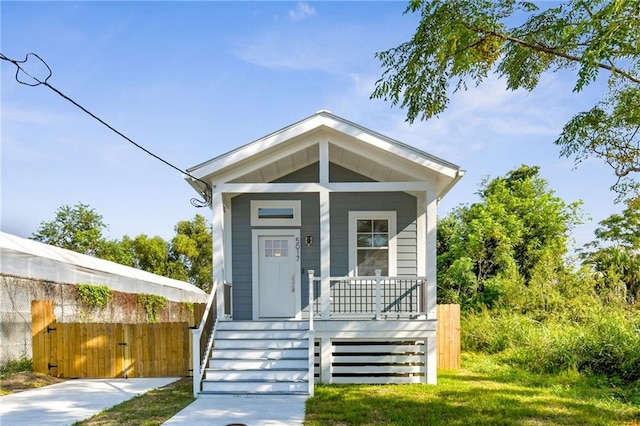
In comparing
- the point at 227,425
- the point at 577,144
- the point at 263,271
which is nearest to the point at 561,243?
the point at 577,144

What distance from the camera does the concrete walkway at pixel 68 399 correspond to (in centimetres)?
626

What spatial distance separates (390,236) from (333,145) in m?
2.25

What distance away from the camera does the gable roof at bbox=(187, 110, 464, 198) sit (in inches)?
340

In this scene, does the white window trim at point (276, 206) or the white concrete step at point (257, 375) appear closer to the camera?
the white concrete step at point (257, 375)

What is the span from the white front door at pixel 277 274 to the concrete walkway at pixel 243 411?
2795 mm

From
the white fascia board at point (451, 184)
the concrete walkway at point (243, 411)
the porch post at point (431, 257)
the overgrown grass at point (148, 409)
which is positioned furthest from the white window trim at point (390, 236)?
the overgrown grass at point (148, 409)

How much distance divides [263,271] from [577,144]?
6.17 meters

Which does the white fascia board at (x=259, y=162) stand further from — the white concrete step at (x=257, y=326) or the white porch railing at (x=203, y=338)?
the white concrete step at (x=257, y=326)

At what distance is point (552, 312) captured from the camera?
44.0 ft

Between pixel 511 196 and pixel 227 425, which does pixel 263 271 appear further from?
pixel 511 196

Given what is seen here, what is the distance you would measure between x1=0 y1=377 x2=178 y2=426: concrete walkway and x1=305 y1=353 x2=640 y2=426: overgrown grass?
2908 millimetres

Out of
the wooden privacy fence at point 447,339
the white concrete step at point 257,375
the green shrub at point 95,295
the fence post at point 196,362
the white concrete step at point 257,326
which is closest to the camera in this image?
the fence post at point 196,362

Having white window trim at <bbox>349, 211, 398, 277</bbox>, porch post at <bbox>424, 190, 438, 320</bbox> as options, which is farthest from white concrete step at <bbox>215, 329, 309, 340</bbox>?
porch post at <bbox>424, 190, 438, 320</bbox>

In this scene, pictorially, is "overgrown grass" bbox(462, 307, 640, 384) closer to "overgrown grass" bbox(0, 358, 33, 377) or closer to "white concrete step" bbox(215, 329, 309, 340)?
"white concrete step" bbox(215, 329, 309, 340)
